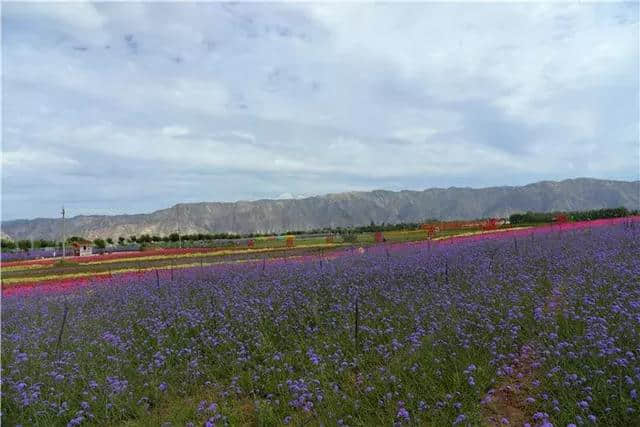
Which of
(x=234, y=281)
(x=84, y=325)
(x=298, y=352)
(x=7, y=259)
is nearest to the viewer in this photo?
(x=298, y=352)

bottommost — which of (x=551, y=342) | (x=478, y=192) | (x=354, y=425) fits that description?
(x=354, y=425)

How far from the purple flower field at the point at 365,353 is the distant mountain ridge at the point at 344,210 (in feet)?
507

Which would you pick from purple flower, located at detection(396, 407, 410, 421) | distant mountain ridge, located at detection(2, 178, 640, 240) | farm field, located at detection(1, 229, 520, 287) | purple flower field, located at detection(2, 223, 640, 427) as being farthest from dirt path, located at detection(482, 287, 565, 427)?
distant mountain ridge, located at detection(2, 178, 640, 240)

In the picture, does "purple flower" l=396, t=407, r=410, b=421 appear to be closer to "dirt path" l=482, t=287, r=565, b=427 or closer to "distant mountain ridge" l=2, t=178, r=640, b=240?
"dirt path" l=482, t=287, r=565, b=427

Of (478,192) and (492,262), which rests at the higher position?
(478,192)

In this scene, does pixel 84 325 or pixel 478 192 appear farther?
pixel 478 192

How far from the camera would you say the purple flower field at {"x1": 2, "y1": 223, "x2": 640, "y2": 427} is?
394cm

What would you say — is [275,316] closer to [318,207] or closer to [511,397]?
[511,397]

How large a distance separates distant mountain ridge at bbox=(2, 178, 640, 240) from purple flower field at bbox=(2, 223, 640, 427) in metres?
154

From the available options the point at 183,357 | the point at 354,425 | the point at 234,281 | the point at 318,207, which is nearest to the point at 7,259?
the point at 234,281

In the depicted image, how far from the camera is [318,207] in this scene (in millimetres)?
187125

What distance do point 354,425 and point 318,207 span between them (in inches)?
7215

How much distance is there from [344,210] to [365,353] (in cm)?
18004

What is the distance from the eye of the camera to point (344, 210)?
185 meters
